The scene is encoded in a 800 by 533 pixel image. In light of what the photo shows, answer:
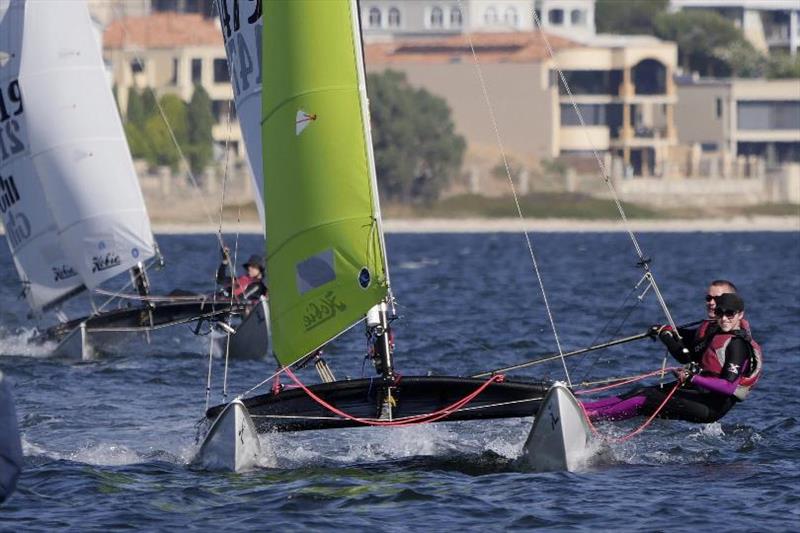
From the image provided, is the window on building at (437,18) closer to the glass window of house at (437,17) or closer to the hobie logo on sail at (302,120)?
the glass window of house at (437,17)

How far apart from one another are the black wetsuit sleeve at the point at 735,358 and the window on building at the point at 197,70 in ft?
317

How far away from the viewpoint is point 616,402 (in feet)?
47.8

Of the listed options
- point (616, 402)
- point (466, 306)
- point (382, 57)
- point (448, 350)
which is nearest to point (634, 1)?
point (382, 57)

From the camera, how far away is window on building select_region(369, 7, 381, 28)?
13238cm

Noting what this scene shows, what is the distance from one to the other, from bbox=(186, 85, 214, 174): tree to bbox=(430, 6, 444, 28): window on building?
2985 cm

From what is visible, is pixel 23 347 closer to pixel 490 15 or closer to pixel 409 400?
pixel 409 400

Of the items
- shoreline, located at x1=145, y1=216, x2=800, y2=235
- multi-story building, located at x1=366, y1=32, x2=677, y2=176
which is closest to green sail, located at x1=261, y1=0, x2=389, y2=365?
shoreline, located at x1=145, y1=216, x2=800, y2=235

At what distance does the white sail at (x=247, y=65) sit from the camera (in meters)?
15.9

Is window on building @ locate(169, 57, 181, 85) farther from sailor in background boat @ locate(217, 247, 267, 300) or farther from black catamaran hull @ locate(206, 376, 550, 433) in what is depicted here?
black catamaran hull @ locate(206, 376, 550, 433)

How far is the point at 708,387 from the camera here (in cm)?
1413

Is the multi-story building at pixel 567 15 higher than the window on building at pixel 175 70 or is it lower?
higher

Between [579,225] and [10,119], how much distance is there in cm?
8280

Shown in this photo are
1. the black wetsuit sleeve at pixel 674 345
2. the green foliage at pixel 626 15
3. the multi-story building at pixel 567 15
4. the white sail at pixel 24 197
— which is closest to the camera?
the black wetsuit sleeve at pixel 674 345

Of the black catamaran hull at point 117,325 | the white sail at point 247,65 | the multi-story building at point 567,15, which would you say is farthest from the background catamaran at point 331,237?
the multi-story building at point 567,15
